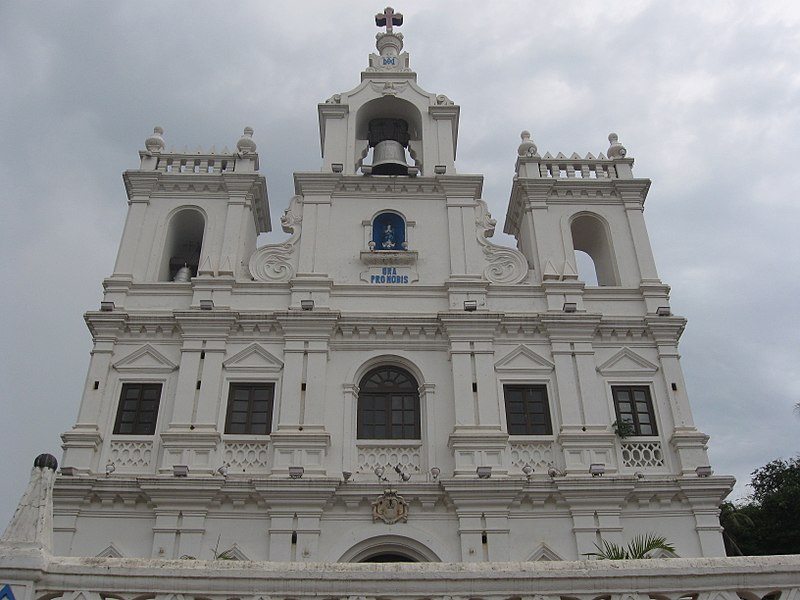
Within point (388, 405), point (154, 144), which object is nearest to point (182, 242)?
point (154, 144)

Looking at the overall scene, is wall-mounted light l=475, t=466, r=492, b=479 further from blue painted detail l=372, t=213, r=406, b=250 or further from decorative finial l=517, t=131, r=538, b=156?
decorative finial l=517, t=131, r=538, b=156

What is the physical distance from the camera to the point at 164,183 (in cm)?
2217

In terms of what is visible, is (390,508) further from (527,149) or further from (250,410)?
(527,149)

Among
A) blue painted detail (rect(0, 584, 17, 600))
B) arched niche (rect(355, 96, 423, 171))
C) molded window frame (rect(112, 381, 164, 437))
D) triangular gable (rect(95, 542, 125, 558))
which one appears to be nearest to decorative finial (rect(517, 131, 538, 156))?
arched niche (rect(355, 96, 423, 171))

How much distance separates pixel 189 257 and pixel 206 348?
5.36 meters

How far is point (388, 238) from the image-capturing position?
2150 centimetres

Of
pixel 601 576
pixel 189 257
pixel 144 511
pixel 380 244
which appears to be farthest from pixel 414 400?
pixel 601 576

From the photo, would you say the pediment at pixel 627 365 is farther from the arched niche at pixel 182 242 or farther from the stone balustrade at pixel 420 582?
the stone balustrade at pixel 420 582

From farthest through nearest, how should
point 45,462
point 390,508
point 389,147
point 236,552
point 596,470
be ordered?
point 389,147 < point 596,470 < point 390,508 < point 236,552 < point 45,462

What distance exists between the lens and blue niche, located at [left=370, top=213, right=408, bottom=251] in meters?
21.3

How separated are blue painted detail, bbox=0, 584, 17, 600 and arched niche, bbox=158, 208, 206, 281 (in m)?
14.8

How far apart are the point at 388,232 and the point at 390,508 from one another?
8079 mm

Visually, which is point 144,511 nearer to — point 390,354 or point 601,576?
point 390,354

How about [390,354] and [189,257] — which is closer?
[390,354]
